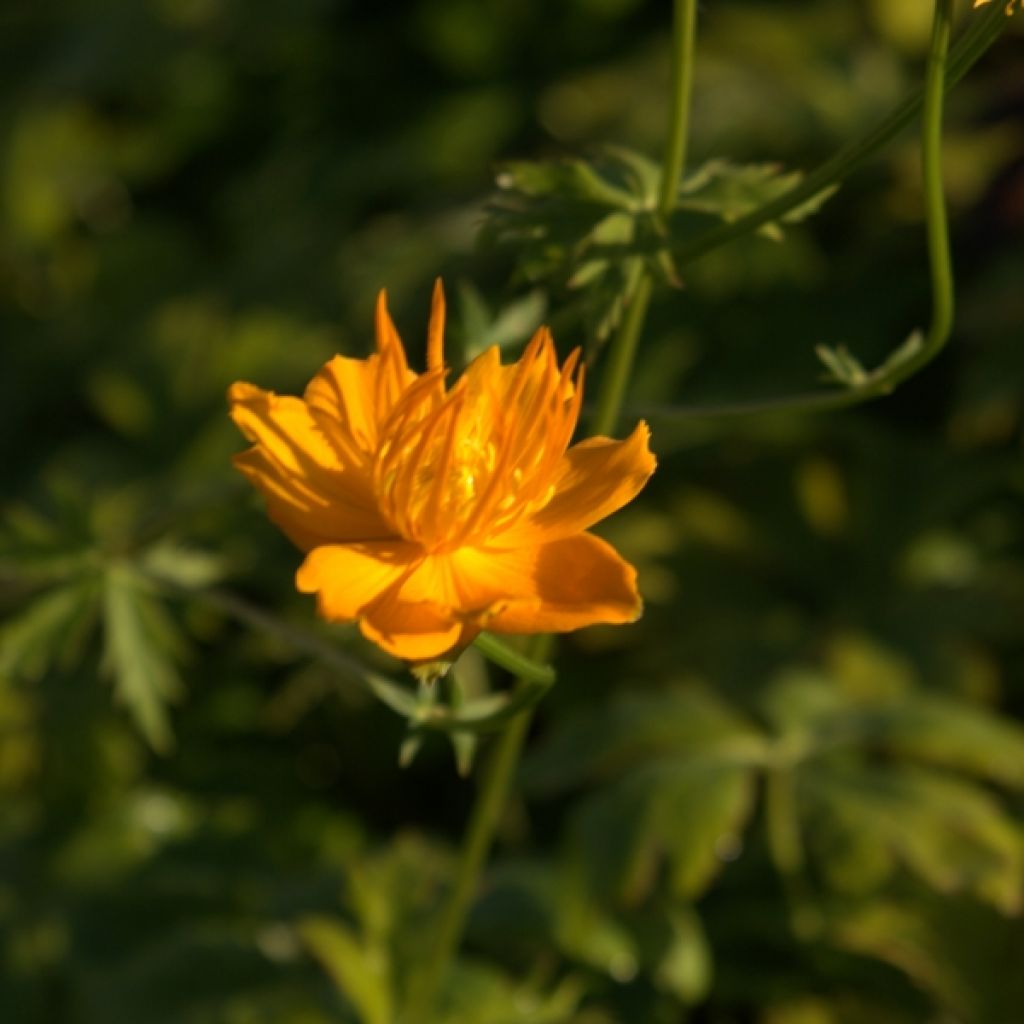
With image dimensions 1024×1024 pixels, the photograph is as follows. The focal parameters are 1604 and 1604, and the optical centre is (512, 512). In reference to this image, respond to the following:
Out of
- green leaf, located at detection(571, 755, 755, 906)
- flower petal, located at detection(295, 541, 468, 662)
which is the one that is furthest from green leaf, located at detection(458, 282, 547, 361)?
green leaf, located at detection(571, 755, 755, 906)

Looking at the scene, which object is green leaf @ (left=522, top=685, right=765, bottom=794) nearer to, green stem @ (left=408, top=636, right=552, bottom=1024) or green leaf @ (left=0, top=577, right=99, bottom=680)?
green stem @ (left=408, top=636, right=552, bottom=1024)

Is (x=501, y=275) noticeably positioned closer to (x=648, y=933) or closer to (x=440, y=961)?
(x=648, y=933)

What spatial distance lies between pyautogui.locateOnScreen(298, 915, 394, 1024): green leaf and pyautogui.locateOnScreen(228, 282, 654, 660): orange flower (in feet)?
2.65

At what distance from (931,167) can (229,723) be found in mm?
1817

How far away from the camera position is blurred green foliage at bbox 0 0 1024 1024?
75.1 inches

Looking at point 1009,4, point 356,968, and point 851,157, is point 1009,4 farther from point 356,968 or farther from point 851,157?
point 356,968

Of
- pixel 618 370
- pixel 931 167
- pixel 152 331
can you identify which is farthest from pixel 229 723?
pixel 931 167

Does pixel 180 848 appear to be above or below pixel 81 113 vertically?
below

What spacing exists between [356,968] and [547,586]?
0.88m

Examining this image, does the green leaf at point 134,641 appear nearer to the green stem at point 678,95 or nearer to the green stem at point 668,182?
the green stem at point 668,182

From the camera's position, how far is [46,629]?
1575mm

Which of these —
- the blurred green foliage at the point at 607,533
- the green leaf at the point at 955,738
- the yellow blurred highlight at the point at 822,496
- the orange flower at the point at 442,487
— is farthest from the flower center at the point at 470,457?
the yellow blurred highlight at the point at 822,496

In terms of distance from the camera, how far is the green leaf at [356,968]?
177 cm

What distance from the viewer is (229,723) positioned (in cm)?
267
